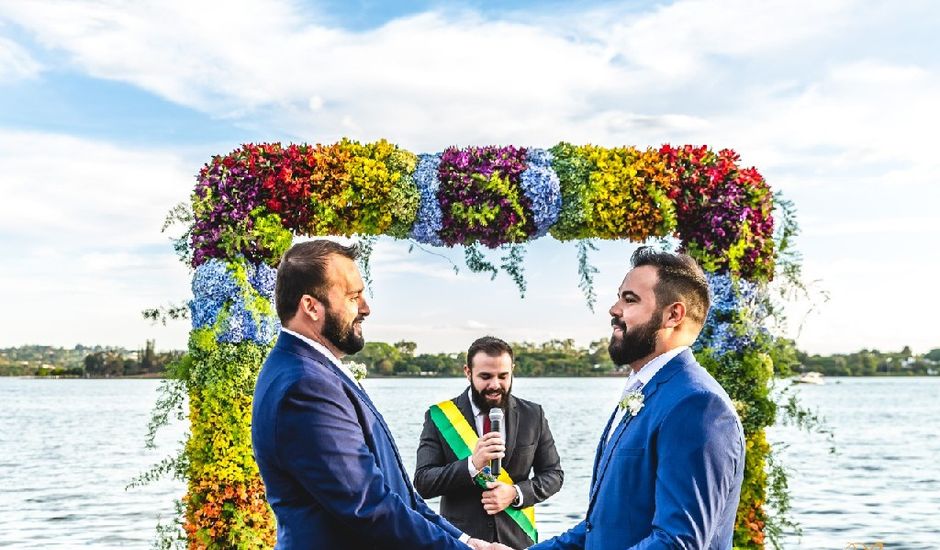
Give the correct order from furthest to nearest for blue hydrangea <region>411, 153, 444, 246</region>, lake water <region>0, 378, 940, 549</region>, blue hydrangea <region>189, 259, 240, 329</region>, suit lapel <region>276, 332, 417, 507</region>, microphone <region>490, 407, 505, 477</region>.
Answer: lake water <region>0, 378, 940, 549</region> < blue hydrangea <region>411, 153, 444, 246</region> < blue hydrangea <region>189, 259, 240, 329</region> < microphone <region>490, 407, 505, 477</region> < suit lapel <region>276, 332, 417, 507</region>

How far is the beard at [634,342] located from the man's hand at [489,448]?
178cm

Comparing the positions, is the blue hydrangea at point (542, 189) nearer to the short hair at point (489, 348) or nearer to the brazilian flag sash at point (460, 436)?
the short hair at point (489, 348)

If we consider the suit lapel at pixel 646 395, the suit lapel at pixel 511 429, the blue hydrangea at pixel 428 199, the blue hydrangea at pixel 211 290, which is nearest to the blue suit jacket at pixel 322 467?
the suit lapel at pixel 646 395

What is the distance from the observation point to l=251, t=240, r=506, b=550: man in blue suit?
346cm

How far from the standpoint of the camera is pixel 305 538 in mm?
3502

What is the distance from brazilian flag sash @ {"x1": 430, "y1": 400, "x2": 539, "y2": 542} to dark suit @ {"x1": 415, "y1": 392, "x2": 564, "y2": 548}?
3 centimetres

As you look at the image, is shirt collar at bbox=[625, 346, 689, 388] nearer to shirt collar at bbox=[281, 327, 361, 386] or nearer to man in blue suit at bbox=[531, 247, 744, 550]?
man in blue suit at bbox=[531, 247, 744, 550]

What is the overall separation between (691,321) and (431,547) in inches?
46.9

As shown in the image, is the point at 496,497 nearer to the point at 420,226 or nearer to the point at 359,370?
the point at 359,370

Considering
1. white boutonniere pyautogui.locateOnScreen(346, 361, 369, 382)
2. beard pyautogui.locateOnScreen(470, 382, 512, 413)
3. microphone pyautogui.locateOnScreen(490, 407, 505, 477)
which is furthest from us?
white boutonniere pyautogui.locateOnScreen(346, 361, 369, 382)

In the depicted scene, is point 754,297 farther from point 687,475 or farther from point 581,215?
point 687,475

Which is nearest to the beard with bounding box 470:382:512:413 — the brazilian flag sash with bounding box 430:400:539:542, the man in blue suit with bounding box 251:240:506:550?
the brazilian flag sash with bounding box 430:400:539:542

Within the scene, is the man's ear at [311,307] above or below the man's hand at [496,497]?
above

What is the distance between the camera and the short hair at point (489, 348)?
5719 millimetres
